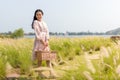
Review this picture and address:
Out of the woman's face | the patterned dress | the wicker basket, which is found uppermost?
the woman's face

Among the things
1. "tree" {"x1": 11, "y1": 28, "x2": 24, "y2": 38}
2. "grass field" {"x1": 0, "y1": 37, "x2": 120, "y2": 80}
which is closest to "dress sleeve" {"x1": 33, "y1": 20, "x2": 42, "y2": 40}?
"grass field" {"x1": 0, "y1": 37, "x2": 120, "y2": 80}

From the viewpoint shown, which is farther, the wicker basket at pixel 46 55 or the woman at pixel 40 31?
the woman at pixel 40 31

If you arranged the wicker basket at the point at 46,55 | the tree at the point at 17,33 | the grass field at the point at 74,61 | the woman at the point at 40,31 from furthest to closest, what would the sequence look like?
the tree at the point at 17,33 → the woman at the point at 40,31 → the wicker basket at the point at 46,55 → the grass field at the point at 74,61

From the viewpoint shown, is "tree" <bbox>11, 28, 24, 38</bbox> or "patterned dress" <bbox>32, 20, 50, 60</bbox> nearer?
"patterned dress" <bbox>32, 20, 50, 60</bbox>

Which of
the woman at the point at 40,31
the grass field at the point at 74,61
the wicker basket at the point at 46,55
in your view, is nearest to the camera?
the grass field at the point at 74,61

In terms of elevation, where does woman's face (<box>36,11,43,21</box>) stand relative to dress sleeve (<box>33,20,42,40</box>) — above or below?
above

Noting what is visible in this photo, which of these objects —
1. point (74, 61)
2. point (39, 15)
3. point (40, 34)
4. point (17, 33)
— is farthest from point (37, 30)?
point (17, 33)

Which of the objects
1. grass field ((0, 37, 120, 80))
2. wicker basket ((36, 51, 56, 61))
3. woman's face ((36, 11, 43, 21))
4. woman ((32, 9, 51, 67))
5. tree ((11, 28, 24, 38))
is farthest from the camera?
tree ((11, 28, 24, 38))

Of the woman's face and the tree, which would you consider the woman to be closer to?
the woman's face

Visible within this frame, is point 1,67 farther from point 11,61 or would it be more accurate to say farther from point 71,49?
point 71,49

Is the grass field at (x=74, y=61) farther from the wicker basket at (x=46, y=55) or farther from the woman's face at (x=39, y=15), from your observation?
the woman's face at (x=39, y=15)

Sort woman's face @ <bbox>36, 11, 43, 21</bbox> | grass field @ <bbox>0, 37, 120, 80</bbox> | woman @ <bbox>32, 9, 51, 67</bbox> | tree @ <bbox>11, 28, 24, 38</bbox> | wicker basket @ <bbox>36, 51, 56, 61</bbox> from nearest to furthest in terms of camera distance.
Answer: grass field @ <bbox>0, 37, 120, 80</bbox>, wicker basket @ <bbox>36, 51, 56, 61</bbox>, woman's face @ <bbox>36, 11, 43, 21</bbox>, woman @ <bbox>32, 9, 51, 67</bbox>, tree @ <bbox>11, 28, 24, 38</bbox>

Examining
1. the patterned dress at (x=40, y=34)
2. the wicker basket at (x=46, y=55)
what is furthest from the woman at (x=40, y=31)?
the wicker basket at (x=46, y=55)

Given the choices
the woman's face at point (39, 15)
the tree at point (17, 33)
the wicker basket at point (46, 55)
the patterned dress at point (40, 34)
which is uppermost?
the woman's face at point (39, 15)
